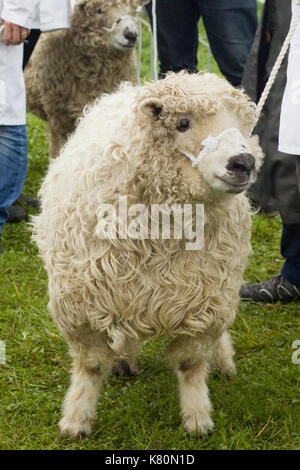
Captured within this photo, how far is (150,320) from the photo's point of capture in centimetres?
250

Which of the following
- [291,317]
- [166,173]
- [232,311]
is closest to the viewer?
[166,173]

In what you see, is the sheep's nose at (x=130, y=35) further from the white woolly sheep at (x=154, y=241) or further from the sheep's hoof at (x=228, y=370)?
the sheep's hoof at (x=228, y=370)

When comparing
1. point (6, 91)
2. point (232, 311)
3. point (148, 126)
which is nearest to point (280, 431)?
point (232, 311)

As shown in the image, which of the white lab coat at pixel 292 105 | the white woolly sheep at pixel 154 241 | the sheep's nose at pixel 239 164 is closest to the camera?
the sheep's nose at pixel 239 164

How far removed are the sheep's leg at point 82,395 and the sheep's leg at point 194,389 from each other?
293mm

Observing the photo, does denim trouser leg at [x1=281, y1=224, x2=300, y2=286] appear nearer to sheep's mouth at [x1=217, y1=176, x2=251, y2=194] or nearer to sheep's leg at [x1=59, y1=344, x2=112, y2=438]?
sheep's leg at [x1=59, y1=344, x2=112, y2=438]

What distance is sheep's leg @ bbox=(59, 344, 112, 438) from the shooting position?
2.75 metres

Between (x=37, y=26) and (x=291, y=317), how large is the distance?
2.19 meters

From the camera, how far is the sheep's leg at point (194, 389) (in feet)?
9.00

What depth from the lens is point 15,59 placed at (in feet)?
12.9

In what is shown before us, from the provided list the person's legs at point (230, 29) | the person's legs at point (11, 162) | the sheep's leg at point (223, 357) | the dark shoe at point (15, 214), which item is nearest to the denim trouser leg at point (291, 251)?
the sheep's leg at point (223, 357)

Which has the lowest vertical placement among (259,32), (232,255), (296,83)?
(232,255)

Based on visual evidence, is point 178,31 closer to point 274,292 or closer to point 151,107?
point 274,292

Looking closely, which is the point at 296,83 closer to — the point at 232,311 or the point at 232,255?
the point at 232,255
